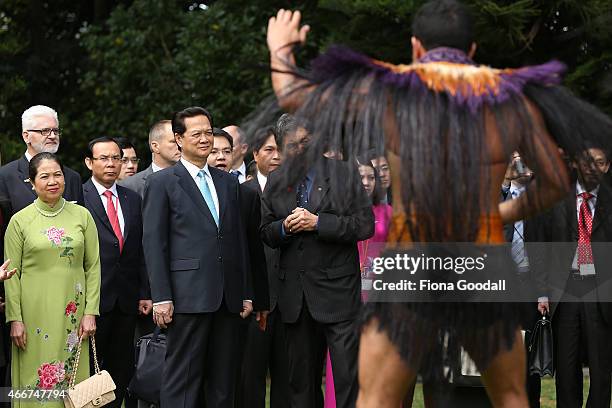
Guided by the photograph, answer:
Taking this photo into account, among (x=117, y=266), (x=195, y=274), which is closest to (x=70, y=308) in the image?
(x=117, y=266)

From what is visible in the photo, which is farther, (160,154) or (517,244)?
(160,154)

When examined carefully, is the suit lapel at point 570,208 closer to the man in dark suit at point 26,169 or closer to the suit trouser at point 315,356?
the suit trouser at point 315,356

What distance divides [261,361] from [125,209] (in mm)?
1544

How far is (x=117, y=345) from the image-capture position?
28.6 ft

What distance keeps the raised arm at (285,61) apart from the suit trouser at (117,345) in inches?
A: 160

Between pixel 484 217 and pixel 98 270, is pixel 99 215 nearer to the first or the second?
pixel 98 270

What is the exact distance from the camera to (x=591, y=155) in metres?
4.91

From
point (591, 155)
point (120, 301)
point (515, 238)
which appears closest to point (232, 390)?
point (120, 301)

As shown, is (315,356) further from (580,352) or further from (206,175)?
(580,352)

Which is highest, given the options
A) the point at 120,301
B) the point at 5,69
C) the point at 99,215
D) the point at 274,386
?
the point at 5,69

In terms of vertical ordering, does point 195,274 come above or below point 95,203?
below

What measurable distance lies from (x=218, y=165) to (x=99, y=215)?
1.00m

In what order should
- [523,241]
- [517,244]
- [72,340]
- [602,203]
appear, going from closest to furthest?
1. [602,203]
2. [523,241]
3. [517,244]
4. [72,340]

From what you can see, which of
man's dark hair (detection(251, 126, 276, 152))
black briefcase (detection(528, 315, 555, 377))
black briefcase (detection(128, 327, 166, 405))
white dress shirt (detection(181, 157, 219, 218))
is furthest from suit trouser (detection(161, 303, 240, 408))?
man's dark hair (detection(251, 126, 276, 152))
